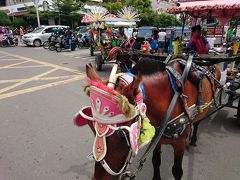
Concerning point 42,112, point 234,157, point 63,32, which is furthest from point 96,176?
point 63,32

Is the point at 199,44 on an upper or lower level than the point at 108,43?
upper

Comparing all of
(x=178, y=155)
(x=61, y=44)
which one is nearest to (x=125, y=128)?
(x=178, y=155)

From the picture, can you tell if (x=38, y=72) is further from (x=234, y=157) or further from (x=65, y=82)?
(x=234, y=157)

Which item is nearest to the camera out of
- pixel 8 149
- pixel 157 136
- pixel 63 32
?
pixel 157 136

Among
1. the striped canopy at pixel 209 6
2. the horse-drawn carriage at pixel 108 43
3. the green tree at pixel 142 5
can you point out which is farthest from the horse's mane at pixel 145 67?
the green tree at pixel 142 5

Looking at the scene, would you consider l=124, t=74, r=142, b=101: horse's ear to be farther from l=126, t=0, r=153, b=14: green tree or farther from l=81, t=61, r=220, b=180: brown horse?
l=126, t=0, r=153, b=14: green tree

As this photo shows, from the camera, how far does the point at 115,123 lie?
1410mm

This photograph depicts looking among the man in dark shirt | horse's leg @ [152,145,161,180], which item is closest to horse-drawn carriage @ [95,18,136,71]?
A: the man in dark shirt

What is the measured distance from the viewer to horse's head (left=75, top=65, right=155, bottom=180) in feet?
4.54

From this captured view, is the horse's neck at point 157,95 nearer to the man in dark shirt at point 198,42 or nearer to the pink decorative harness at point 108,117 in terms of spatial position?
the pink decorative harness at point 108,117

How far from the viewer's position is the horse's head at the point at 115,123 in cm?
138

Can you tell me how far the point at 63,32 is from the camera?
56.4 ft

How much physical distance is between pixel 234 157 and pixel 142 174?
4.65 ft

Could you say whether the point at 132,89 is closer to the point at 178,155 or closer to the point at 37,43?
the point at 178,155
